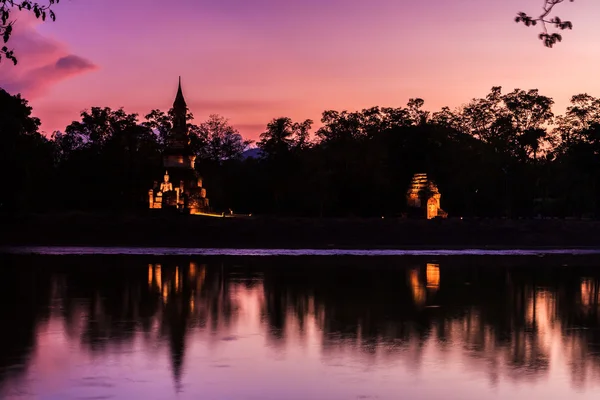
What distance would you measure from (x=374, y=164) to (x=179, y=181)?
808 inches

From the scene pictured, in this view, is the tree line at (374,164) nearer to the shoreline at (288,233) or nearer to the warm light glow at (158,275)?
the shoreline at (288,233)

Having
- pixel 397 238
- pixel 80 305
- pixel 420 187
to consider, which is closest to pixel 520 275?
pixel 80 305

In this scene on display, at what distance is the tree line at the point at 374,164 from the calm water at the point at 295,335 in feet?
179

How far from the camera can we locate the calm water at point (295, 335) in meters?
16.1

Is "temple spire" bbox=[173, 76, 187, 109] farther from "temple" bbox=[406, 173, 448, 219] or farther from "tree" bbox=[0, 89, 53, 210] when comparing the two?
"temple" bbox=[406, 173, 448, 219]

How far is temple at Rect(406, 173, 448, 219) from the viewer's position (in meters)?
85.8

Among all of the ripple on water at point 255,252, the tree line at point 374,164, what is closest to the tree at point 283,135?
the tree line at point 374,164

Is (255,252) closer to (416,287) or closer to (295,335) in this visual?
(416,287)

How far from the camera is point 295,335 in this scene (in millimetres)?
21922

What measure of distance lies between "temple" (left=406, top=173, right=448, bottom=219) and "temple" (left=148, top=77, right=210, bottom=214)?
20167 mm

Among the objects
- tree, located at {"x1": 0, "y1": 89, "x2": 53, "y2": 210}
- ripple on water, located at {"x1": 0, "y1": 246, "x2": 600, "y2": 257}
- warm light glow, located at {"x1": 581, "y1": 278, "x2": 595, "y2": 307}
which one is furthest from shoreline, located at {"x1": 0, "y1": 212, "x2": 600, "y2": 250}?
warm light glow, located at {"x1": 581, "y1": 278, "x2": 595, "y2": 307}

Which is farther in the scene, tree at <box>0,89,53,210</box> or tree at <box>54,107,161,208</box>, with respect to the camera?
tree at <box>54,107,161,208</box>

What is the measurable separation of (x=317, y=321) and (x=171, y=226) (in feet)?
149

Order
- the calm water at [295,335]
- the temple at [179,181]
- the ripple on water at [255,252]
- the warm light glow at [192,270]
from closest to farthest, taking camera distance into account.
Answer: the calm water at [295,335] < the warm light glow at [192,270] < the ripple on water at [255,252] < the temple at [179,181]
